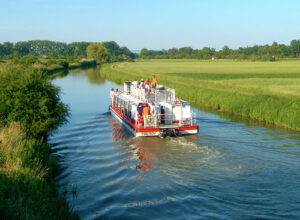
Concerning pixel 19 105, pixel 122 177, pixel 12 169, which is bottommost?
pixel 122 177

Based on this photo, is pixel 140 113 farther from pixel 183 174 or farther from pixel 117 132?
pixel 183 174

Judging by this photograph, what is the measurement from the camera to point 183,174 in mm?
15289

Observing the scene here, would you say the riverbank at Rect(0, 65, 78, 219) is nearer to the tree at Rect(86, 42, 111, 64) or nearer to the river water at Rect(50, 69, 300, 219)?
the river water at Rect(50, 69, 300, 219)

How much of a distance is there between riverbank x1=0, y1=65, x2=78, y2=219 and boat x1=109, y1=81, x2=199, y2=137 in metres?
4.71

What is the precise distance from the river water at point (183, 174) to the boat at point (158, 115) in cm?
59

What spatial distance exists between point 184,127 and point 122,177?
743 cm

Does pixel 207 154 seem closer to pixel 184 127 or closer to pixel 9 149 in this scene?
pixel 184 127

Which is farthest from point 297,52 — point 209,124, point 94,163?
point 94,163

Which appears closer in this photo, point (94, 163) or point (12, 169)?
point (12, 169)

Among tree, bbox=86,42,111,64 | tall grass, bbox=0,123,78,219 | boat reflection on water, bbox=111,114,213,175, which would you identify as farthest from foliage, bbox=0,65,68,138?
tree, bbox=86,42,111,64

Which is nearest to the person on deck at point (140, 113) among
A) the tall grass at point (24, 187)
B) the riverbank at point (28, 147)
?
the riverbank at point (28, 147)

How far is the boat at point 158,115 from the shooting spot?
71.1 feet

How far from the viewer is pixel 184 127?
2191 cm

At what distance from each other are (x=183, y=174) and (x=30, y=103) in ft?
29.7
